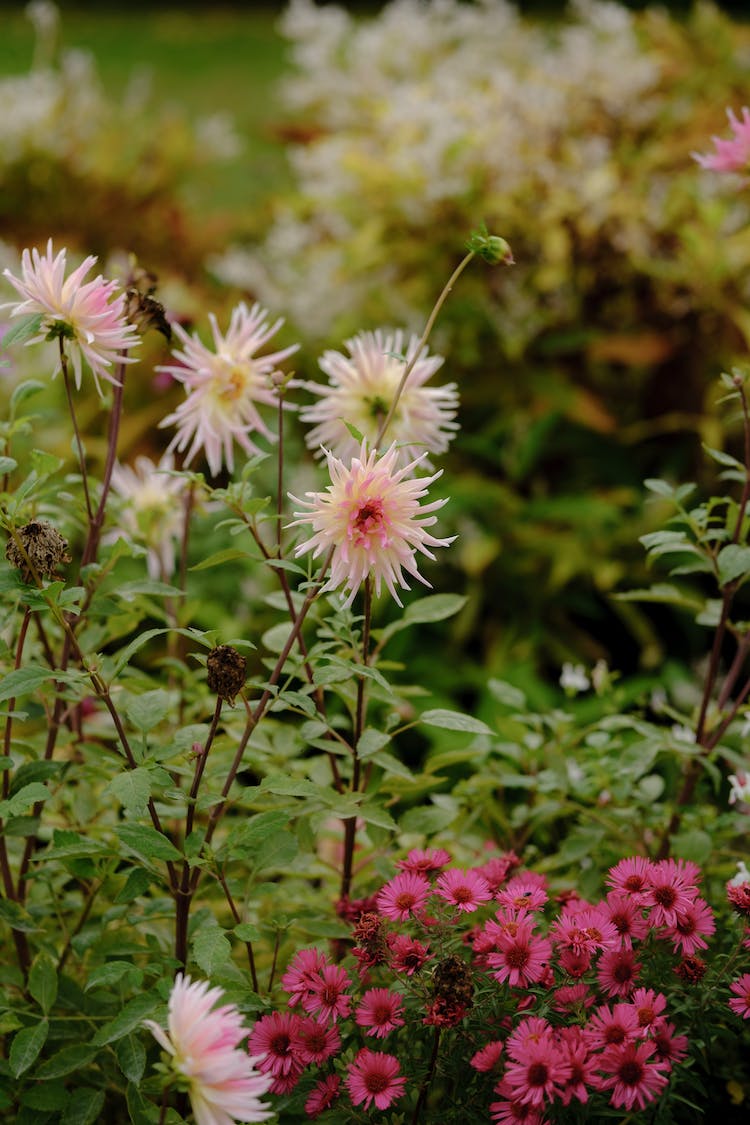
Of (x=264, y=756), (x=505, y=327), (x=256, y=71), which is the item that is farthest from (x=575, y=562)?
(x=256, y=71)

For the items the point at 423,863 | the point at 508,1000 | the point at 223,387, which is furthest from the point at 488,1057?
the point at 223,387

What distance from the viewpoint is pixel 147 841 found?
868mm

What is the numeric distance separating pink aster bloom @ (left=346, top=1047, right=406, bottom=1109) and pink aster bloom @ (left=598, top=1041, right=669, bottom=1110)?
0.48 ft

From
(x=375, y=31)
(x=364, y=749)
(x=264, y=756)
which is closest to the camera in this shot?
(x=364, y=749)

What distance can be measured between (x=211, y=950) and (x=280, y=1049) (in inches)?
3.8

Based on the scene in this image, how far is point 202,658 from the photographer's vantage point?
896mm

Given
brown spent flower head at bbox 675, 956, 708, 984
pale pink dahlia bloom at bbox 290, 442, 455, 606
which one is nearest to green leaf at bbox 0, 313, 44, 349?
pale pink dahlia bloom at bbox 290, 442, 455, 606

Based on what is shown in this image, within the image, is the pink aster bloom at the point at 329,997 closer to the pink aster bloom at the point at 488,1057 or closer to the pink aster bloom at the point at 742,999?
the pink aster bloom at the point at 488,1057

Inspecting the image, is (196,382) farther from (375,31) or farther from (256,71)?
(256,71)

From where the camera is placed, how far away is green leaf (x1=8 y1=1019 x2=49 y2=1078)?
0.87 metres

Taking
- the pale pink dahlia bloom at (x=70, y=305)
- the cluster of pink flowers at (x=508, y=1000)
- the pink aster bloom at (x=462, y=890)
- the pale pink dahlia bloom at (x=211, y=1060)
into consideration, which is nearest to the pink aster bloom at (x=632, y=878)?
the cluster of pink flowers at (x=508, y=1000)

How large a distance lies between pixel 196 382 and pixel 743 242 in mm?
2142

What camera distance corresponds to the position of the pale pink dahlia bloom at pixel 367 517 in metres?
0.79

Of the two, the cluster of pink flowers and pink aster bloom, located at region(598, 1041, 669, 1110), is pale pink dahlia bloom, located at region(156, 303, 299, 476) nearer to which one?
the cluster of pink flowers
